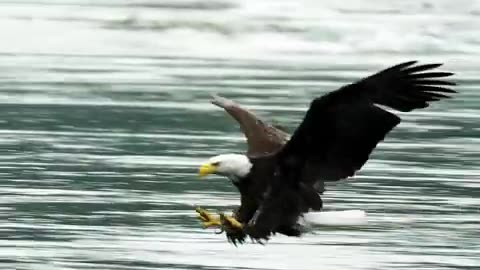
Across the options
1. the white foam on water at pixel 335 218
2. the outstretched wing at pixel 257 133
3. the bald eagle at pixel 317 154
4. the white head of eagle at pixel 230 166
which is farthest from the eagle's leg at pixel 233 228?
the outstretched wing at pixel 257 133

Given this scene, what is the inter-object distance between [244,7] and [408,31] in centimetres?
512

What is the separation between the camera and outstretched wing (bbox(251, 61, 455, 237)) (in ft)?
35.6

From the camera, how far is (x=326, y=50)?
2970 cm

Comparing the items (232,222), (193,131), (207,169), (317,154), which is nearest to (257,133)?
(317,154)

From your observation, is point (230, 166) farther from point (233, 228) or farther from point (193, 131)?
point (193, 131)

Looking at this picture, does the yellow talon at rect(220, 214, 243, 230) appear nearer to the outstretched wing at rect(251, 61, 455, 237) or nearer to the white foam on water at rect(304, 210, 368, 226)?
the outstretched wing at rect(251, 61, 455, 237)

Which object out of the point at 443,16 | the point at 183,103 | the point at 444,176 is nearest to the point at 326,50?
the point at 443,16

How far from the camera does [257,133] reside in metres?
11.9

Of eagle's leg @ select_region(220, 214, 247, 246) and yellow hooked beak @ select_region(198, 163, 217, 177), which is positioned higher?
yellow hooked beak @ select_region(198, 163, 217, 177)

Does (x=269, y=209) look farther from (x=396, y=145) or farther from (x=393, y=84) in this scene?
(x=396, y=145)

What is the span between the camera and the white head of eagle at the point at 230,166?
1090 centimetres

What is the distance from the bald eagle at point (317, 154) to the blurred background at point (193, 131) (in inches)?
20.5

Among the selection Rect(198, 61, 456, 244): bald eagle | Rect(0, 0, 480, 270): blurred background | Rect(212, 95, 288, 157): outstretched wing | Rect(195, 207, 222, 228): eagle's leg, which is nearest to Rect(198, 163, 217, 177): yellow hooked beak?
Rect(198, 61, 456, 244): bald eagle

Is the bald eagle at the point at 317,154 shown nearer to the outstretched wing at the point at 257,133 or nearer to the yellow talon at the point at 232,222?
the yellow talon at the point at 232,222
